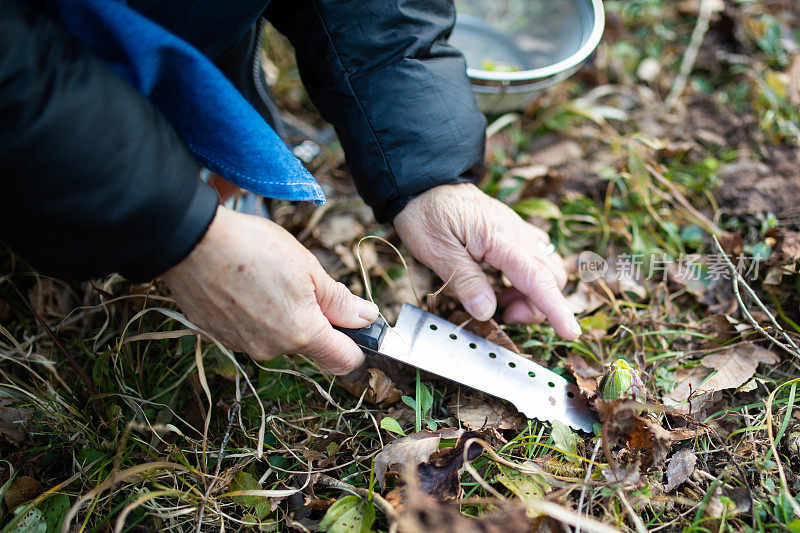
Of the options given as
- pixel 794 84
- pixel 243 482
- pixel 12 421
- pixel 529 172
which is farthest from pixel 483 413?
pixel 794 84

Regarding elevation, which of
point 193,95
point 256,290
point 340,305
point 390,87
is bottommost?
point 340,305

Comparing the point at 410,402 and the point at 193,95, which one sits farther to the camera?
the point at 410,402

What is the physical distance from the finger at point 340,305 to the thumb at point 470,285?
1.14 feet

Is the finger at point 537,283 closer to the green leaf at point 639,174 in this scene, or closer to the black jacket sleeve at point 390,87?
the black jacket sleeve at point 390,87

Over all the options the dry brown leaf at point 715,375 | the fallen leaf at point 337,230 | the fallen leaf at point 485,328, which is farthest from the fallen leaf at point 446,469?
the fallen leaf at point 337,230

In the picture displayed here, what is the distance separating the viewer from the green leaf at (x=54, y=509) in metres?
1.45

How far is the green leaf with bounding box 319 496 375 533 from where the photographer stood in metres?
1.37

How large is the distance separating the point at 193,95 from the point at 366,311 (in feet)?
2.42

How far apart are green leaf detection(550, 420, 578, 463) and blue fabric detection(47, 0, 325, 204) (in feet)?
→ 3.23

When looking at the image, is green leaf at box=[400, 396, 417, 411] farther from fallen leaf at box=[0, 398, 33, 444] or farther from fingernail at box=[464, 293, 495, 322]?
fallen leaf at box=[0, 398, 33, 444]

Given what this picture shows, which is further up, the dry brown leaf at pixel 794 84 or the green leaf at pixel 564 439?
the dry brown leaf at pixel 794 84

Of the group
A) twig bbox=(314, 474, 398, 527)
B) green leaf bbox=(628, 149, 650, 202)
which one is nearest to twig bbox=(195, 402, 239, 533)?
twig bbox=(314, 474, 398, 527)

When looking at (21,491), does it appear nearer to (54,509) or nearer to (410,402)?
(54,509)

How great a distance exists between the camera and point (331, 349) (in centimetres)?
144
